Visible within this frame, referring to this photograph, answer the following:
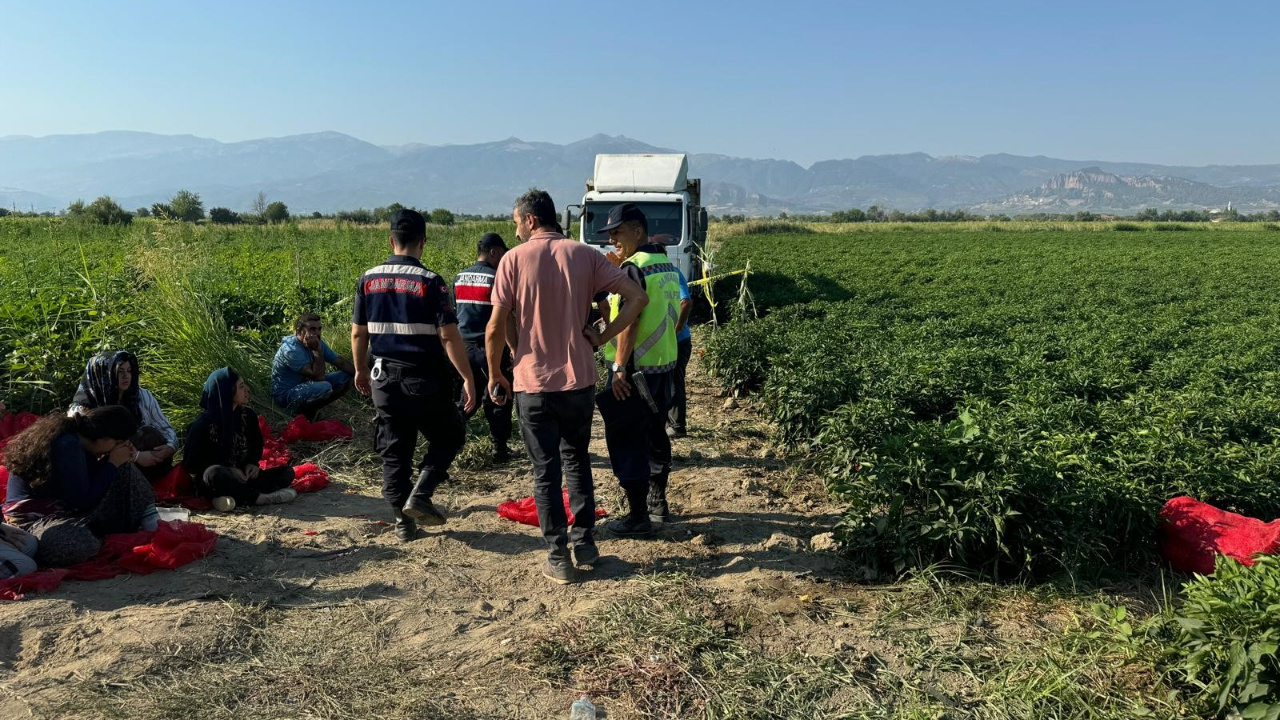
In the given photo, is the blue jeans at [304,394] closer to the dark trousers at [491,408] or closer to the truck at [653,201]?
the dark trousers at [491,408]

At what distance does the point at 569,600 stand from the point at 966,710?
188 cm

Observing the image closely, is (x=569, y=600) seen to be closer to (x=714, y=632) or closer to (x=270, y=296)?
(x=714, y=632)

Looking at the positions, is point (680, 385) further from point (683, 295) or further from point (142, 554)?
point (142, 554)

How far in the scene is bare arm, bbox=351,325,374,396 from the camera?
449 centimetres

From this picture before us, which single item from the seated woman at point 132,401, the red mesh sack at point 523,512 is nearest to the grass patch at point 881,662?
the red mesh sack at point 523,512

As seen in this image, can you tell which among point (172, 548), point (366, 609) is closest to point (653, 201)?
point (172, 548)

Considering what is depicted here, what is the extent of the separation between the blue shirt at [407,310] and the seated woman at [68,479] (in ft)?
4.58

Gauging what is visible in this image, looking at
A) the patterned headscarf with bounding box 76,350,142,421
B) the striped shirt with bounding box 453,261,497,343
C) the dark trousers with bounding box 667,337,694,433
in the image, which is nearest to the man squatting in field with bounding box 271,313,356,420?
the striped shirt with bounding box 453,261,497,343

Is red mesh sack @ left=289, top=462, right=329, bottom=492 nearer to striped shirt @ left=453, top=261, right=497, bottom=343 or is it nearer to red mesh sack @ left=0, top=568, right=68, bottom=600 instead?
striped shirt @ left=453, top=261, right=497, bottom=343

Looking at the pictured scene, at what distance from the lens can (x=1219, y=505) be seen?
429 centimetres

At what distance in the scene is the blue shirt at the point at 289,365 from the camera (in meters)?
6.60

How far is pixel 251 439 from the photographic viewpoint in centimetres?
535

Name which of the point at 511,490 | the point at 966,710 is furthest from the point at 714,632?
the point at 511,490

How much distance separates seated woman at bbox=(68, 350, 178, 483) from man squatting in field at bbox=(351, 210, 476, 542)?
160 centimetres
